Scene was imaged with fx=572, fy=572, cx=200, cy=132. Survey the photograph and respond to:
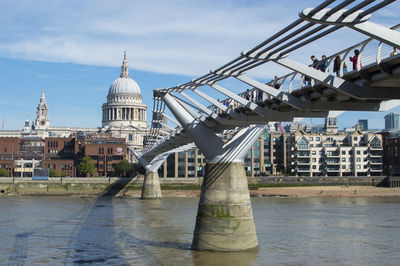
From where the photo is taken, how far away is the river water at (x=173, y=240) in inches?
993

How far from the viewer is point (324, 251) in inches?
1086

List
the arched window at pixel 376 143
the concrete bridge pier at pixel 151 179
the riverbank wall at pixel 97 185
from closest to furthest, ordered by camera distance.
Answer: the concrete bridge pier at pixel 151 179 → the riverbank wall at pixel 97 185 → the arched window at pixel 376 143

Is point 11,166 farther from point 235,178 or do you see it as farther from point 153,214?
point 235,178

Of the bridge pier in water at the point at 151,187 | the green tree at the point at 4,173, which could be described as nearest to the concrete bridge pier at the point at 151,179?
the bridge pier in water at the point at 151,187

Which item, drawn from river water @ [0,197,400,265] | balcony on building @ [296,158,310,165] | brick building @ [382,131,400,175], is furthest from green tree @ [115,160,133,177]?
river water @ [0,197,400,265]

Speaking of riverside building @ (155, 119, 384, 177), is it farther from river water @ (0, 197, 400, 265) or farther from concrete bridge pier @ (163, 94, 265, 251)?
concrete bridge pier @ (163, 94, 265, 251)

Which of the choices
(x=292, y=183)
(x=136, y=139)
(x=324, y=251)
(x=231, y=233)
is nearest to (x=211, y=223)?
(x=231, y=233)

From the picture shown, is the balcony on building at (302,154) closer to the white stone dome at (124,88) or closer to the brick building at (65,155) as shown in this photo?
the brick building at (65,155)

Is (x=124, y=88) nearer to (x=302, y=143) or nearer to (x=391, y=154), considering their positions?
(x=302, y=143)

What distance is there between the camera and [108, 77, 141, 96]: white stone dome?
192125mm

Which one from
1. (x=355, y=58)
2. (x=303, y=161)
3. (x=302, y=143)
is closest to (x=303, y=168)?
(x=303, y=161)

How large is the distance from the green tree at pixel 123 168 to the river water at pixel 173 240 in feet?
200

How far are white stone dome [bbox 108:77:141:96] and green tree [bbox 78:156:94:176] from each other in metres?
81.9

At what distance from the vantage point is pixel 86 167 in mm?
109000
